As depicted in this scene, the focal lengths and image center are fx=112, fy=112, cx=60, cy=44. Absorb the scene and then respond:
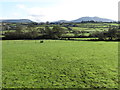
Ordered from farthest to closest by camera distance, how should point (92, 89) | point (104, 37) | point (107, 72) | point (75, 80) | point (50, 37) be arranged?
point (50, 37) → point (104, 37) → point (107, 72) → point (75, 80) → point (92, 89)

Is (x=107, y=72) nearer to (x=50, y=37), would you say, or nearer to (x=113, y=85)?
(x=113, y=85)

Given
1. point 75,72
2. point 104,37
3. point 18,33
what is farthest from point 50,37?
point 75,72

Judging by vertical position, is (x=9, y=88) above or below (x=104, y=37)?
below

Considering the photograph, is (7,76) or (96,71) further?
(96,71)

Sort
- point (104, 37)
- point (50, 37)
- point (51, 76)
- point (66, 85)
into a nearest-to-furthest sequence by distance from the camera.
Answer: point (66, 85) → point (51, 76) → point (104, 37) → point (50, 37)

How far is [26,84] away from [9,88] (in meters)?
1.54

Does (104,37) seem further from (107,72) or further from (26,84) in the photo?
(26,84)

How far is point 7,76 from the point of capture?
511 inches

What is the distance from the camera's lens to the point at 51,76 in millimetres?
12812

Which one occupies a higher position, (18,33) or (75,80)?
(18,33)

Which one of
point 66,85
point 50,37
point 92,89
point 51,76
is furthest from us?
point 50,37

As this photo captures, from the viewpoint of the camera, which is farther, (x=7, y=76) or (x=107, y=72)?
(x=107, y=72)

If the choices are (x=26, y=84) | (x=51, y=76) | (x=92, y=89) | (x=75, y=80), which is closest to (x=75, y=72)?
(x=75, y=80)

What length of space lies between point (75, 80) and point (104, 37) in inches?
2436
